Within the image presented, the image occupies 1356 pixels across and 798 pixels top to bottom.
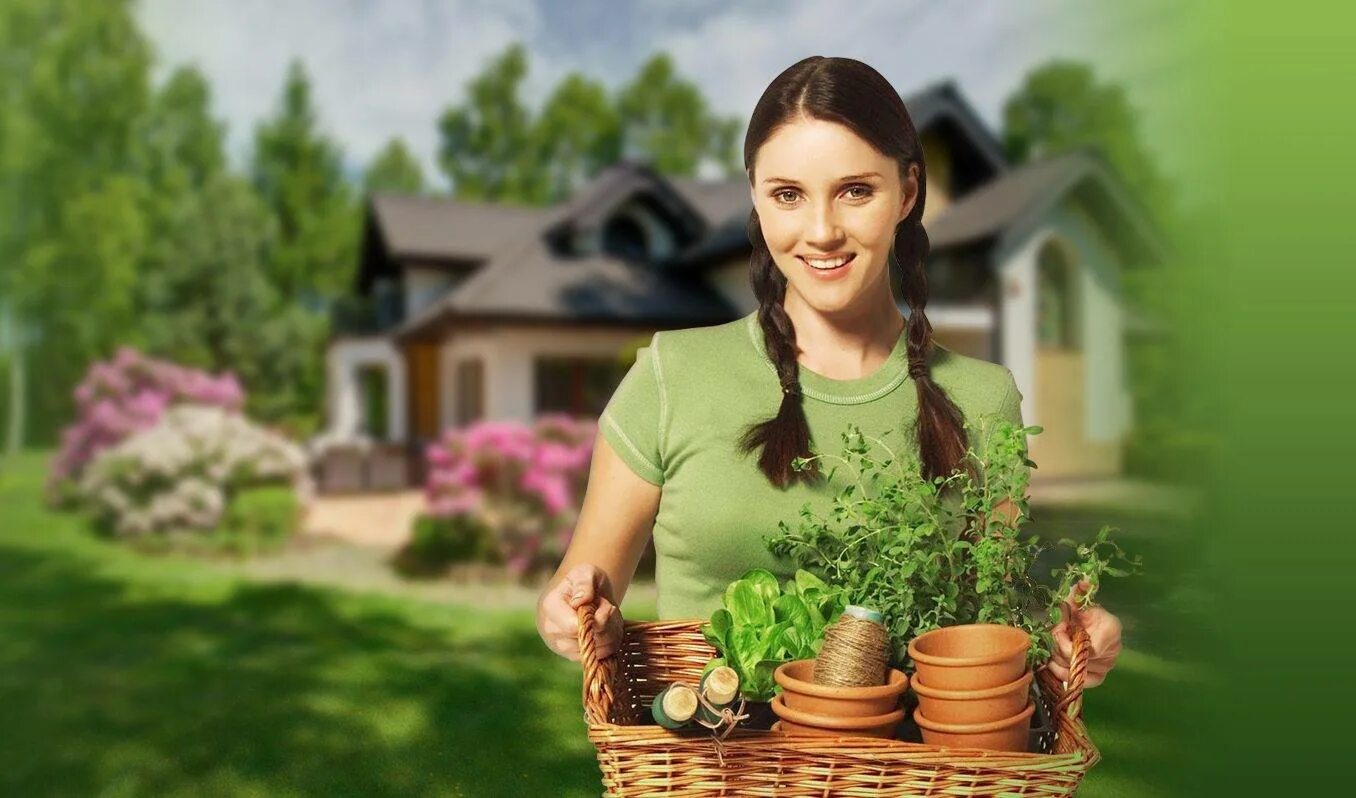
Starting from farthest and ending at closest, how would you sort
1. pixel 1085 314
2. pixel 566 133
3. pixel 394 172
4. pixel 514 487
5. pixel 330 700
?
1. pixel 394 172
2. pixel 566 133
3. pixel 514 487
4. pixel 1085 314
5. pixel 330 700

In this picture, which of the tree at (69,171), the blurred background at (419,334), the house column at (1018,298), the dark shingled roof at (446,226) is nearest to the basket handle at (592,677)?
the blurred background at (419,334)

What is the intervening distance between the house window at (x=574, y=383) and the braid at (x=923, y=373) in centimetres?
345

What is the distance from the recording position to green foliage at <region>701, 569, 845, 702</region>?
2.82ft

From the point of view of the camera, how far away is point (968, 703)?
0.77m

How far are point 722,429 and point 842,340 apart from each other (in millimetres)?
141

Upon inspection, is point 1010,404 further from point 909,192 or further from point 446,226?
point 446,226

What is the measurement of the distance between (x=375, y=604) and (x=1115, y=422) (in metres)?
A: 2.62

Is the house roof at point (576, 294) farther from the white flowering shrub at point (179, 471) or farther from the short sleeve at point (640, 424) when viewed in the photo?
the short sleeve at point (640, 424)

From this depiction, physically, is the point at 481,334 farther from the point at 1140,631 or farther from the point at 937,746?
the point at 937,746

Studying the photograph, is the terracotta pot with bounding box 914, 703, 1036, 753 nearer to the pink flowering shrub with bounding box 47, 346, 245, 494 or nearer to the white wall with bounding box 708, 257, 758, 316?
the white wall with bounding box 708, 257, 758, 316

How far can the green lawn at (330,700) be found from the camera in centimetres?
189

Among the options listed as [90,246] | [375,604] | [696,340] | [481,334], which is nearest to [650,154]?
[481,334]

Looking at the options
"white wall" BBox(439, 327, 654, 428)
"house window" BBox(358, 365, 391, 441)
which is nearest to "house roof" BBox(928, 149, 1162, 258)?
"white wall" BBox(439, 327, 654, 428)

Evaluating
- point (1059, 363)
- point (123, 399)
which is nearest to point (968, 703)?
point (1059, 363)
